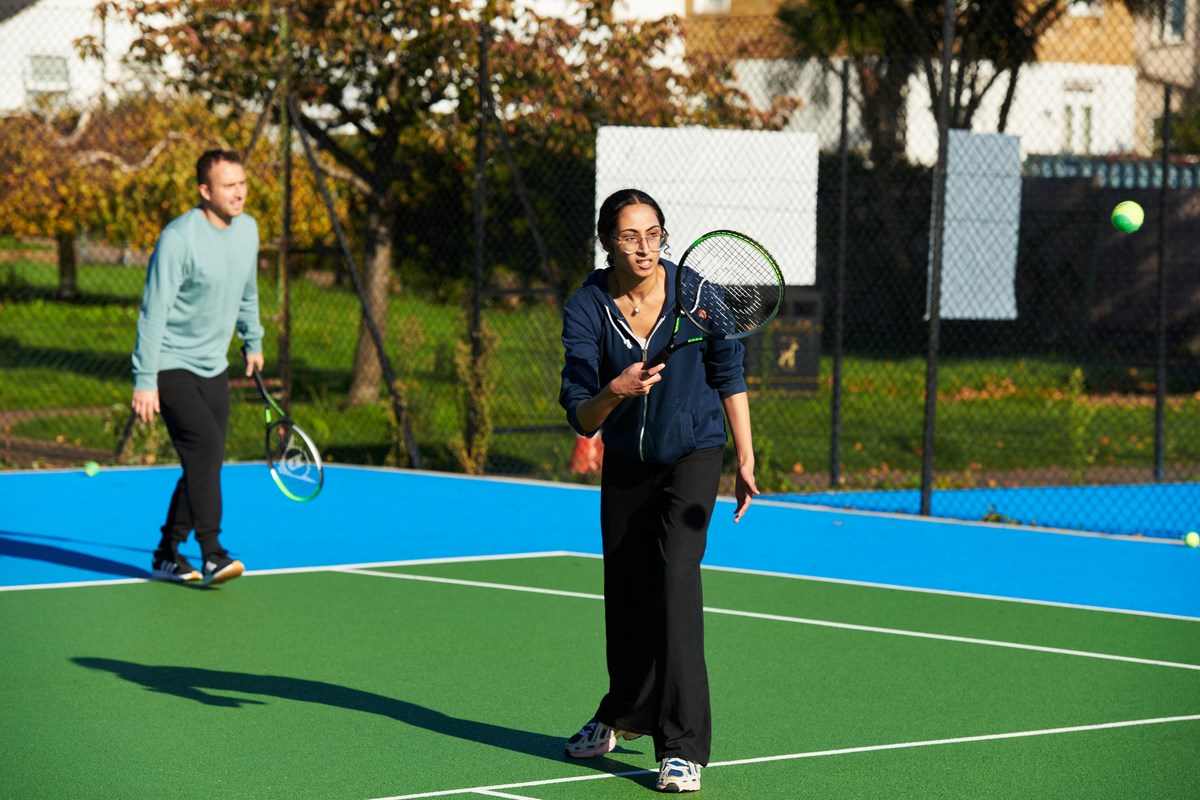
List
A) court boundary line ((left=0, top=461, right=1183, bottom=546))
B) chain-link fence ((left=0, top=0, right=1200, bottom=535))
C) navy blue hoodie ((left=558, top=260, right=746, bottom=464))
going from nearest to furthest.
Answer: navy blue hoodie ((left=558, top=260, right=746, bottom=464)) → court boundary line ((left=0, top=461, right=1183, bottom=546)) → chain-link fence ((left=0, top=0, right=1200, bottom=535))

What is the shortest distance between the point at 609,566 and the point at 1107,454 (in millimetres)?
9382

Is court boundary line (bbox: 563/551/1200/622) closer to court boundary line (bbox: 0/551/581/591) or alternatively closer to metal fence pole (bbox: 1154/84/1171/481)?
court boundary line (bbox: 0/551/581/591)

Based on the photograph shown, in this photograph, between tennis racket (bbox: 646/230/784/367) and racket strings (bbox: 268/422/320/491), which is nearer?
tennis racket (bbox: 646/230/784/367)

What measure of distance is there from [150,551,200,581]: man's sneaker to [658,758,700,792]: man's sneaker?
13.1 ft

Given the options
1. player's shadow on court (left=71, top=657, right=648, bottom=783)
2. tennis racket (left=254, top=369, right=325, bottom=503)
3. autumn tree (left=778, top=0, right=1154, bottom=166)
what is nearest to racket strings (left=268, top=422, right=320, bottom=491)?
tennis racket (left=254, top=369, right=325, bottom=503)

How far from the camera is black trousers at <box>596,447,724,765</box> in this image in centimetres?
507

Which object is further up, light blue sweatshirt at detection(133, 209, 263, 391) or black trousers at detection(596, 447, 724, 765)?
light blue sweatshirt at detection(133, 209, 263, 391)

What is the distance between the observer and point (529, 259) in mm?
14734

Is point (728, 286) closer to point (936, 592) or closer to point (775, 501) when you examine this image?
point (936, 592)

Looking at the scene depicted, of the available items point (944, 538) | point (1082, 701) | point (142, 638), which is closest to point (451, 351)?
point (944, 538)

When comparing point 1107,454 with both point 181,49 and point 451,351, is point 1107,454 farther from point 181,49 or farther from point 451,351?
point 181,49

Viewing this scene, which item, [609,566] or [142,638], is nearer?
[609,566]

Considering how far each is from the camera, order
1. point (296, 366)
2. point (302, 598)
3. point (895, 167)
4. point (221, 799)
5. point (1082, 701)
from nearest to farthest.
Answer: point (221, 799), point (1082, 701), point (302, 598), point (296, 366), point (895, 167)

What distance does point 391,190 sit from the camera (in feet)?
48.8
